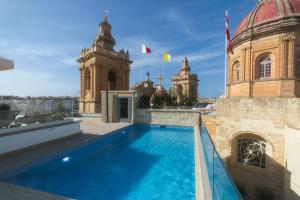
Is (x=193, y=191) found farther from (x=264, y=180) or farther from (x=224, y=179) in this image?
(x=264, y=180)

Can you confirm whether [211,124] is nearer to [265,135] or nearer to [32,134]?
[265,135]

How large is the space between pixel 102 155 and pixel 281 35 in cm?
1683

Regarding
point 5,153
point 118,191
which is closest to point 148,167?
point 118,191

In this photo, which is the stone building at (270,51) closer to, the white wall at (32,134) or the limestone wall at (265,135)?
the limestone wall at (265,135)

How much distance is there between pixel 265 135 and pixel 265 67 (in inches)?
370

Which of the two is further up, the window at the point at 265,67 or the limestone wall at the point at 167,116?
the window at the point at 265,67

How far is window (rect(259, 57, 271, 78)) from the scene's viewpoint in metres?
15.3

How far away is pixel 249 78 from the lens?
15.9m

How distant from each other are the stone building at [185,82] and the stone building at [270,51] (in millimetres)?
22196

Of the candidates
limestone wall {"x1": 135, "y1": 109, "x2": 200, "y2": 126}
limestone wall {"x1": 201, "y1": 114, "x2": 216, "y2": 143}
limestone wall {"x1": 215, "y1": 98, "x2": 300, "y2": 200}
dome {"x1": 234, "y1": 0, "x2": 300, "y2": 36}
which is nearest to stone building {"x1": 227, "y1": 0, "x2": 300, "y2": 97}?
dome {"x1": 234, "y1": 0, "x2": 300, "y2": 36}

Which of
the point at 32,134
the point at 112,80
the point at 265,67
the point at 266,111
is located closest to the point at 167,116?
the point at 266,111

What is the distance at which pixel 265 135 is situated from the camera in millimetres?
8914

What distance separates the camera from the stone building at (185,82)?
129 ft

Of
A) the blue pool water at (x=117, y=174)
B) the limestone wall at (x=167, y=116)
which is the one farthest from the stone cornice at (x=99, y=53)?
the blue pool water at (x=117, y=174)
